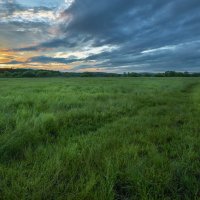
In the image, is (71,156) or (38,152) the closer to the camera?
(71,156)

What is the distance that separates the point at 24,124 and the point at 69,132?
4.43 feet

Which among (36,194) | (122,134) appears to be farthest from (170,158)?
(36,194)

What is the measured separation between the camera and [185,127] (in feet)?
17.3

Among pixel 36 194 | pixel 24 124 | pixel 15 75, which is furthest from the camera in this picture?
pixel 15 75

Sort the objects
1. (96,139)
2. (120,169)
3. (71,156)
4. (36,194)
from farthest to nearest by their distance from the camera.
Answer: (96,139)
(71,156)
(120,169)
(36,194)

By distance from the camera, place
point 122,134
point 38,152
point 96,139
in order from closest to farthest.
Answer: point 38,152
point 96,139
point 122,134

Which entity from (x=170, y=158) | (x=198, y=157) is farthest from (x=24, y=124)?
(x=198, y=157)

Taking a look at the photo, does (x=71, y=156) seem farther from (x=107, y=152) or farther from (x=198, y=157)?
(x=198, y=157)

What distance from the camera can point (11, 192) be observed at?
7.50ft

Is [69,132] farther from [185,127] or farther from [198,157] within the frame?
[185,127]

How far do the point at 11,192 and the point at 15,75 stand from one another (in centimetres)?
10773

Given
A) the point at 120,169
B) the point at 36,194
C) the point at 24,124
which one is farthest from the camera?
the point at 24,124

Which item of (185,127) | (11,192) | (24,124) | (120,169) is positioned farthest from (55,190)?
(185,127)

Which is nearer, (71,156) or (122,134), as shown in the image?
(71,156)
